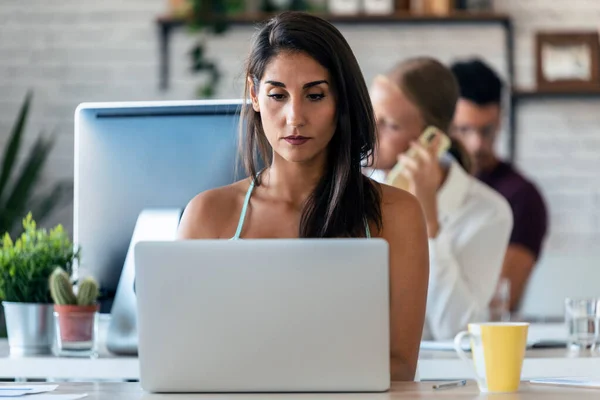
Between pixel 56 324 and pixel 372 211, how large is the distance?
658 millimetres

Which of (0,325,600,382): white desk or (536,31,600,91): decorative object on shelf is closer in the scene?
(0,325,600,382): white desk

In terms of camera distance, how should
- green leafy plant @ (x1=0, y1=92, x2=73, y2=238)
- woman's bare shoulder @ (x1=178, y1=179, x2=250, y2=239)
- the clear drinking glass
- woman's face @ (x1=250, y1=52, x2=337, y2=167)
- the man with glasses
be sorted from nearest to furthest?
woman's face @ (x1=250, y1=52, x2=337, y2=167)
woman's bare shoulder @ (x1=178, y1=179, x2=250, y2=239)
the clear drinking glass
the man with glasses
green leafy plant @ (x1=0, y1=92, x2=73, y2=238)

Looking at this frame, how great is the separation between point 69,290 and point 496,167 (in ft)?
7.61

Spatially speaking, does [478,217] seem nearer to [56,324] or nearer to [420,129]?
[420,129]

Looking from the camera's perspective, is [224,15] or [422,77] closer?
[422,77]

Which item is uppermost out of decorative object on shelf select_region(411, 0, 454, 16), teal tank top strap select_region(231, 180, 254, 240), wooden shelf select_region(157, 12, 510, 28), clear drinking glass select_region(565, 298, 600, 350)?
decorative object on shelf select_region(411, 0, 454, 16)

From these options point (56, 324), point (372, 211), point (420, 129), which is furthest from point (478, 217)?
point (56, 324)

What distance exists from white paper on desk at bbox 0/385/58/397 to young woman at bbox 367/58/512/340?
1.39 meters

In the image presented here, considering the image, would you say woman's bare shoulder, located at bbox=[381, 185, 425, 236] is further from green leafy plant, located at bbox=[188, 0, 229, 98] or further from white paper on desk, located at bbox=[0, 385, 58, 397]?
green leafy plant, located at bbox=[188, 0, 229, 98]

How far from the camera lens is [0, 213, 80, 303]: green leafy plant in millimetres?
1938

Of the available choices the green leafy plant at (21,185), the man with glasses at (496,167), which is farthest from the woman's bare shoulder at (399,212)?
the green leafy plant at (21,185)

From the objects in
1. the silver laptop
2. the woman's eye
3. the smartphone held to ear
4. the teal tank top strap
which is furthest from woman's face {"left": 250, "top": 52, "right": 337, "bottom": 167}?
the smartphone held to ear

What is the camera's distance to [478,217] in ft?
9.02

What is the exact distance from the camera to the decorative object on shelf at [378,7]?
4.36 m
